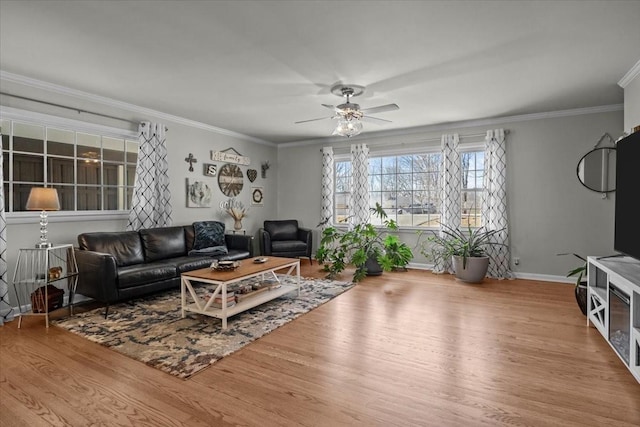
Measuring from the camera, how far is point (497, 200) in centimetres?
518

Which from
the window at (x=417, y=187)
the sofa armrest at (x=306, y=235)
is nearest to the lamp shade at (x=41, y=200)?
the sofa armrest at (x=306, y=235)

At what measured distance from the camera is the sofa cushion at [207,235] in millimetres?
4965

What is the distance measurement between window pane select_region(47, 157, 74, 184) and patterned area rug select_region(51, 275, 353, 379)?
1647 millimetres

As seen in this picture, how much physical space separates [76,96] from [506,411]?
5.17 m

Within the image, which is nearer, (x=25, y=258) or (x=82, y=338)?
(x=82, y=338)

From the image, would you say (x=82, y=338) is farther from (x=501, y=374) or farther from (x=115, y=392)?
(x=501, y=374)

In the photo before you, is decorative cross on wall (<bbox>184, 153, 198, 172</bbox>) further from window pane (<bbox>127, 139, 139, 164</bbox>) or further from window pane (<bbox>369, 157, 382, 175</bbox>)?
window pane (<bbox>369, 157, 382, 175</bbox>)

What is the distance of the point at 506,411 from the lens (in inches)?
74.2

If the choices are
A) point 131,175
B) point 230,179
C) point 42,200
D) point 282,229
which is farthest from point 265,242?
point 42,200

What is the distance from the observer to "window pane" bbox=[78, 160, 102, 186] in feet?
13.7

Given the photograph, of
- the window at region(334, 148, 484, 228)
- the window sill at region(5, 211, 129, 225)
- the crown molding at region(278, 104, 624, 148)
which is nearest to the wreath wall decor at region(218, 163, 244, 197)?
the crown molding at region(278, 104, 624, 148)

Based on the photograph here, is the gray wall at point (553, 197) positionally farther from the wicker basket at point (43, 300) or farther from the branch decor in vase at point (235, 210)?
the wicker basket at point (43, 300)

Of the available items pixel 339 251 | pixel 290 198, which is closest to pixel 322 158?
pixel 290 198

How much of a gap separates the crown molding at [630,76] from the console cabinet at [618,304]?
1865 millimetres
